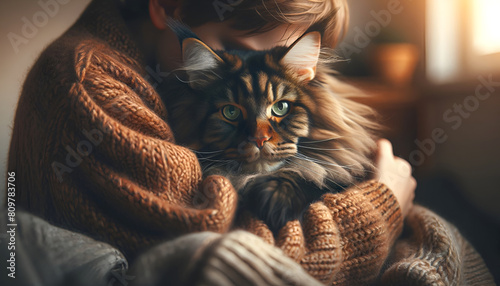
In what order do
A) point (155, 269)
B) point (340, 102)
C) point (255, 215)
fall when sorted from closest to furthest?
point (155, 269), point (255, 215), point (340, 102)

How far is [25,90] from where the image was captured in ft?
2.27

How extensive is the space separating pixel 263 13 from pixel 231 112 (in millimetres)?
203

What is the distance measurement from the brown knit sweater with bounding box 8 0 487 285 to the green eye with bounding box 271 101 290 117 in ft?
0.53

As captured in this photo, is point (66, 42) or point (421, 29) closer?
point (66, 42)

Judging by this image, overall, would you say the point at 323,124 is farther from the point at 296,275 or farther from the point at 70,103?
the point at 70,103

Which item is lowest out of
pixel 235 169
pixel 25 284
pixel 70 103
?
pixel 25 284

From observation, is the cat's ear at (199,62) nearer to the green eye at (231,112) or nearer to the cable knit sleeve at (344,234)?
the green eye at (231,112)

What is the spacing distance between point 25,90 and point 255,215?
468mm

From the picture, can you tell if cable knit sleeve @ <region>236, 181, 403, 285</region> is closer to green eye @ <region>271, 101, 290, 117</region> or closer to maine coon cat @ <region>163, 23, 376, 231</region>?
maine coon cat @ <region>163, 23, 376, 231</region>

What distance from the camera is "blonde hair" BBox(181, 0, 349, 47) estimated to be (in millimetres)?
749

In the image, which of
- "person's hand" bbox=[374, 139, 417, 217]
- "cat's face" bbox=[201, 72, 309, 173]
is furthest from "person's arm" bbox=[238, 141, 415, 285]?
"cat's face" bbox=[201, 72, 309, 173]

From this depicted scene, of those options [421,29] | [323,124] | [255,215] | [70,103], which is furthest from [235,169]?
[421,29]

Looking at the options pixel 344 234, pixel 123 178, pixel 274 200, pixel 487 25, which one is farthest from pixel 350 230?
pixel 487 25

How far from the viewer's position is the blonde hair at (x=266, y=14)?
749mm
